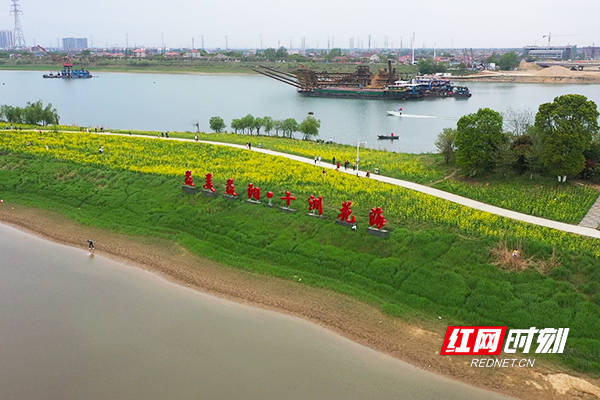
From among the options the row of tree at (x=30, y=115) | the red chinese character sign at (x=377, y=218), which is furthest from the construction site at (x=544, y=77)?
the red chinese character sign at (x=377, y=218)

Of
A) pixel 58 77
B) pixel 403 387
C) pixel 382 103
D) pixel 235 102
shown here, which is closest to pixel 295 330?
pixel 403 387

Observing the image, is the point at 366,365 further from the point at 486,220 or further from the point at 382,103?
the point at 382,103

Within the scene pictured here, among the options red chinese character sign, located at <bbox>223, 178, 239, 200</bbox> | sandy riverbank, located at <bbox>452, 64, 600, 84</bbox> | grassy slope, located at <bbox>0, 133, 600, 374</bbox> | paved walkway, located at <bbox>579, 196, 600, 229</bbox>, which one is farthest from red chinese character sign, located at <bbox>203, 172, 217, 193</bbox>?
sandy riverbank, located at <bbox>452, 64, 600, 84</bbox>

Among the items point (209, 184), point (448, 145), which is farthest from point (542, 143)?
point (209, 184)

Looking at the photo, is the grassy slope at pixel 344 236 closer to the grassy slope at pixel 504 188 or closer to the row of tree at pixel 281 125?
the grassy slope at pixel 504 188

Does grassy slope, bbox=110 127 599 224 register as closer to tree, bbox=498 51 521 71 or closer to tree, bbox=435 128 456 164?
tree, bbox=435 128 456 164

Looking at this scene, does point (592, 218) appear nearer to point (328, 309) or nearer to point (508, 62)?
point (328, 309)
